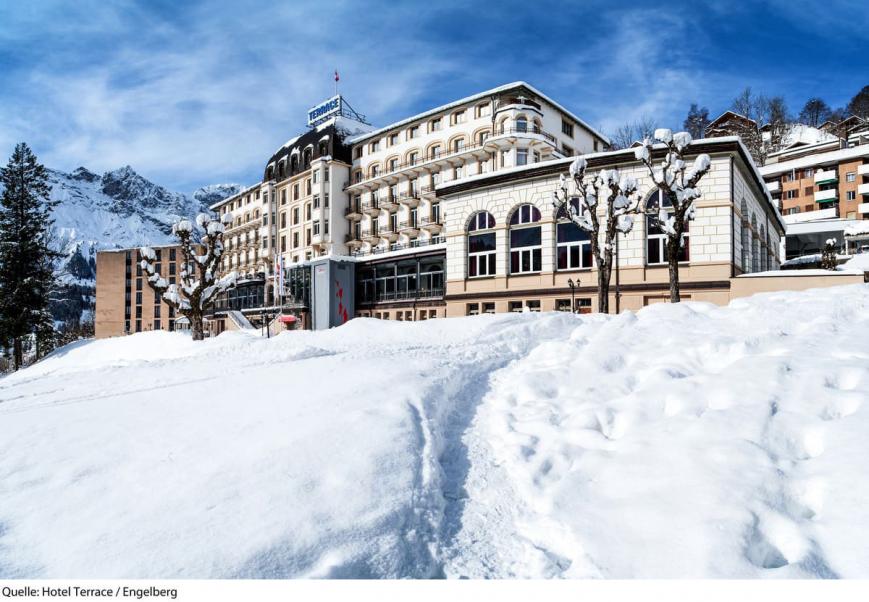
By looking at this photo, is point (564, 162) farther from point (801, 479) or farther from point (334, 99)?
point (334, 99)

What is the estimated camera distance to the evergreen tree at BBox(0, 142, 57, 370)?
114ft

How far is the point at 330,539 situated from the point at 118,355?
70.6ft

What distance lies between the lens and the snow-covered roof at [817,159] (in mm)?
61375

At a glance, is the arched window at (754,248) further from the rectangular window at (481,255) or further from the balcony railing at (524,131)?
the balcony railing at (524,131)

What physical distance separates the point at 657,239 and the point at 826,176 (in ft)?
180

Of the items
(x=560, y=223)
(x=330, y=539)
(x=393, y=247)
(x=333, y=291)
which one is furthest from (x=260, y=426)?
(x=393, y=247)

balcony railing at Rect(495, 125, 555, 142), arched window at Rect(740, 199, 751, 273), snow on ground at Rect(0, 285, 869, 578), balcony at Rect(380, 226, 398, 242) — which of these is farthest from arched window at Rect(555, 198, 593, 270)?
balcony at Rect(380, 226, 398, 242)

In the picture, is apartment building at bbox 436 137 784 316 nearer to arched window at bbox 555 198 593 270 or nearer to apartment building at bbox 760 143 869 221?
arched window at bbox 555 198 593 270

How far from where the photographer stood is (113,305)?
322ft

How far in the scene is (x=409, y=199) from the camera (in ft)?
157

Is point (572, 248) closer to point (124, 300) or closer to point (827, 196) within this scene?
point (827, 196)

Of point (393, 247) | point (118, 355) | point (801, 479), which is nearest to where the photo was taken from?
point (801, 479)

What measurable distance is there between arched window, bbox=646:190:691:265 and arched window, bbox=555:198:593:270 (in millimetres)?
2940

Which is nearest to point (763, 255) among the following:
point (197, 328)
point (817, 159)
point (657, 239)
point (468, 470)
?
point (657, 239)
